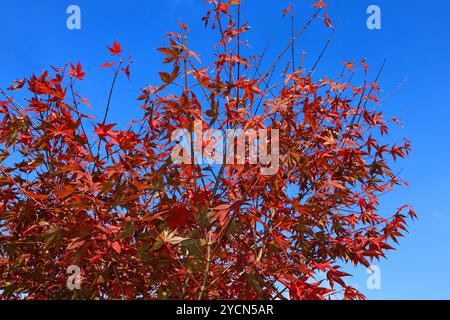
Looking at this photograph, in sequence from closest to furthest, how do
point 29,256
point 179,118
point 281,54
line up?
point 179,118 < point 29,256 < point 281,54

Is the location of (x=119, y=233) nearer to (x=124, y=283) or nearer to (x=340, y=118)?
(x=124, y=283)

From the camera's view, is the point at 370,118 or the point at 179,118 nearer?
the point at 179,118

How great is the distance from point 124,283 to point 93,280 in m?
0.26

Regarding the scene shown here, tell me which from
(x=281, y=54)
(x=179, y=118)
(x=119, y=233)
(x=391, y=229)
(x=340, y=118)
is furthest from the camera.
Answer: (x=340, y=118)

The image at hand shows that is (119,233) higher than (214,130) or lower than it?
lower

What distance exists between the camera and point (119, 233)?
3.34 m

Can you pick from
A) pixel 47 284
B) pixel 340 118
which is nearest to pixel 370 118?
pixel 340 118

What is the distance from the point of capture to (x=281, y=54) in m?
4.46

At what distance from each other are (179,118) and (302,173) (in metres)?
1.39
